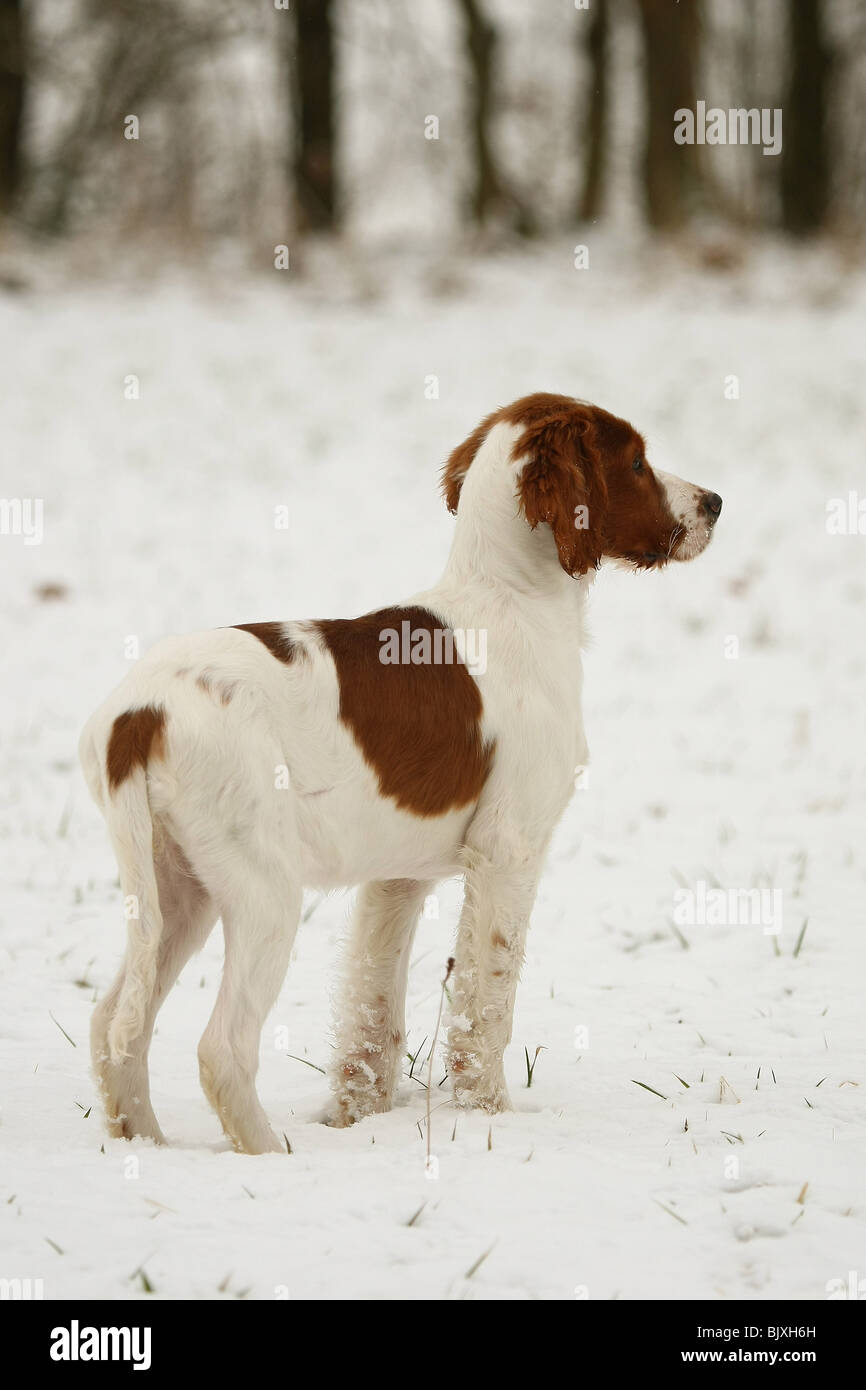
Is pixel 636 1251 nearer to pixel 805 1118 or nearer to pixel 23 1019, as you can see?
pixel 805 1118

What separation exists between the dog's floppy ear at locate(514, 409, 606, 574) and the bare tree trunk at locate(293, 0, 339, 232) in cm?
1613

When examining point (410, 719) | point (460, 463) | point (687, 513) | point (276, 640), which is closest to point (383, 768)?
point (410, 719)

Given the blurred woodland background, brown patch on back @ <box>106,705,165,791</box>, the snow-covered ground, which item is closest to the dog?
brown patch on back @ <box>106,705,165,791</box>

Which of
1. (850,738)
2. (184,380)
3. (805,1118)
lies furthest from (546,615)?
(184,380)

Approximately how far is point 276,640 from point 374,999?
46.1 inches

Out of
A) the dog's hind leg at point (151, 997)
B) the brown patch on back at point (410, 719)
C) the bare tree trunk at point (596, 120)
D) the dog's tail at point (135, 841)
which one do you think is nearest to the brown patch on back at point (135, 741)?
the dog's tail at point (135, 841)

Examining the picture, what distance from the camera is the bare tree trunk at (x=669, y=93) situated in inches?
733

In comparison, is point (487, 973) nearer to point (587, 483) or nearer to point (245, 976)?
point (245, 976)

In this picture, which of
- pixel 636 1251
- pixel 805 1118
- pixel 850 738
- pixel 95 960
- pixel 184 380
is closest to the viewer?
pixel 636 1251

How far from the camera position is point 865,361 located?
1537 centimetres

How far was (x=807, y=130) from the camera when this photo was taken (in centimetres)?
1969

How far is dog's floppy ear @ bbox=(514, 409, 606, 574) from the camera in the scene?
381 centimetres
